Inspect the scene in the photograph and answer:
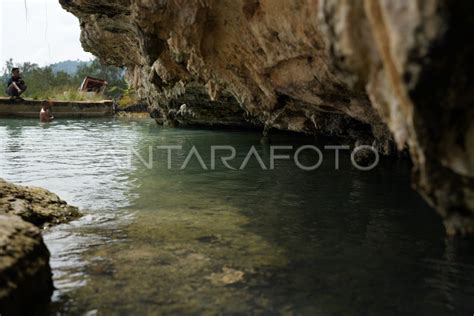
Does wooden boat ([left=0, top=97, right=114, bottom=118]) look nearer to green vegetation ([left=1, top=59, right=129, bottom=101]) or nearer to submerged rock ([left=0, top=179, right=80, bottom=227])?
green vegetation ([left=1, top=59, right=129, bottom=101])

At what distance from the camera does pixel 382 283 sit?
13.4 ft

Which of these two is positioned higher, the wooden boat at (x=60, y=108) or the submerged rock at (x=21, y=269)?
the wooden boat at (x=60, y=108)

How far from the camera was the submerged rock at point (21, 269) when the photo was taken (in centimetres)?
308

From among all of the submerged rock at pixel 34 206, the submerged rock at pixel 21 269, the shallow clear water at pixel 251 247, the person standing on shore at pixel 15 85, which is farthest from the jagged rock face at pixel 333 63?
the person standing on shore at pixel 15 85

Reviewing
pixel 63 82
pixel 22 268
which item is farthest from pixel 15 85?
pixel 22 268

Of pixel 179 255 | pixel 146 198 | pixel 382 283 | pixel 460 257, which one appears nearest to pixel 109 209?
pixel 146 198

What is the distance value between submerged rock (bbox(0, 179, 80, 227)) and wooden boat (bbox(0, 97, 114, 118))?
2340cm

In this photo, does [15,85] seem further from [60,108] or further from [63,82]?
[63,82]

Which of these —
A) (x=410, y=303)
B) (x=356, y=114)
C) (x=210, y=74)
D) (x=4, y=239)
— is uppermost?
(x=210, y=74)

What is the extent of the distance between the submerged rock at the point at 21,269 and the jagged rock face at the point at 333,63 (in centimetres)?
249

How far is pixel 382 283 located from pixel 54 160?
32.1 ft

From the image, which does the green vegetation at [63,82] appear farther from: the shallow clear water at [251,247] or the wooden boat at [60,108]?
the shallow clear water at [251,247]

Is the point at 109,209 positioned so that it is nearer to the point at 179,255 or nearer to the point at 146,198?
the point at 146,198

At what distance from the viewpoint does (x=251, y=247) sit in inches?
200
